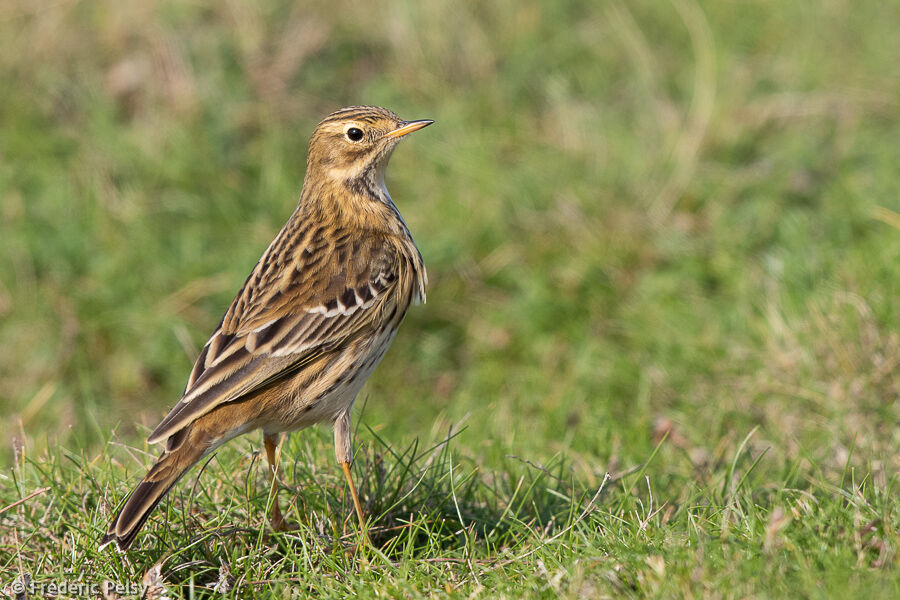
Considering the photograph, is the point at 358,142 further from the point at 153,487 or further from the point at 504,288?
the point at 504,288

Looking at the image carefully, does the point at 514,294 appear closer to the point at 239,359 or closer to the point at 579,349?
the point at 579,349

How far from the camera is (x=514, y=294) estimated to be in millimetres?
9156

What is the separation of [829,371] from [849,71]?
4.87 metres

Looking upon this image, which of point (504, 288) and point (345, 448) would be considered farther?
point (504, 288)

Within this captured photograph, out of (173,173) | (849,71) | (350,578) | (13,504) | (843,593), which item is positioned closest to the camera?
(843,593)

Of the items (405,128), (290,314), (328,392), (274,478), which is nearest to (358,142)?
(405,128)

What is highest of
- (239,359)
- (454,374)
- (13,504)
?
(239,359)

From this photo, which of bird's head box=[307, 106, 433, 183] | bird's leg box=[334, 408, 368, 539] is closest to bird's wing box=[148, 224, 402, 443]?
bird's leg box=[334, 408, 368, 539]

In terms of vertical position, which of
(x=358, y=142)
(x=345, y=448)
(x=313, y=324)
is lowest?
(x=345, y=448)

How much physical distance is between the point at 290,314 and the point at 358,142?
1240 millimetres

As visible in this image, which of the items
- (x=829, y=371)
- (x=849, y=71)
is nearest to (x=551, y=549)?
(x=829, y=371)

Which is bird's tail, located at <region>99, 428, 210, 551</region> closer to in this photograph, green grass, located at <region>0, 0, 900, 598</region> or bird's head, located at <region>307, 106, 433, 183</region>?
green grass, located at <region>0, 0, 900, 598</region>

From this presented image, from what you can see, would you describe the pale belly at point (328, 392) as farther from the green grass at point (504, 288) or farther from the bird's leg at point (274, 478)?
the green grass at point (504, 288)

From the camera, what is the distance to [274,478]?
514 cm
